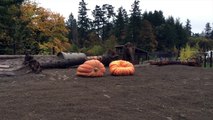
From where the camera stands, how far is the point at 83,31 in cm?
6812

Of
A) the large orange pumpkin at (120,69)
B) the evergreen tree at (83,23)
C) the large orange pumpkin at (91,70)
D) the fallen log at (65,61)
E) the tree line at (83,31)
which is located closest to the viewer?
the large orange pumpkin at (91,70)

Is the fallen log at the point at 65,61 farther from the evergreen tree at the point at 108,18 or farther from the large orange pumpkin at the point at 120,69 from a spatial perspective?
the evergreen tree at the point at 108,18

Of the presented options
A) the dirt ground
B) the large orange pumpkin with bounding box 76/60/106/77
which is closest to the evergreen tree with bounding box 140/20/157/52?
the large orange pumpkin with bounding box 76/60/106/77

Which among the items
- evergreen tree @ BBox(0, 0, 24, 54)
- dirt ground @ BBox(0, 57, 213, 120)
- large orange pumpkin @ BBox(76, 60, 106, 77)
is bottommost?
dirt ground @ BBox(0, 57, 213, 120)

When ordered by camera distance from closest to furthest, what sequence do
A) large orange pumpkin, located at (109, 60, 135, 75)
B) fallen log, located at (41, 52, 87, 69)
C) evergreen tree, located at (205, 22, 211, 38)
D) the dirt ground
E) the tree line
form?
the dirt ground < large orange pumpkin, located at (109, 60, 135, 75) < fallen log, located at (41, 52, 87, 69) < the tree line < evergreen tree, located at (205, 22, 211, 38)

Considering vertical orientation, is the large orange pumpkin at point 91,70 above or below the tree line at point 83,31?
below

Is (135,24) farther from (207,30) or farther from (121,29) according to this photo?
(207,30)

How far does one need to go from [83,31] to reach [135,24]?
556 inches

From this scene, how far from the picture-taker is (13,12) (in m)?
35.3

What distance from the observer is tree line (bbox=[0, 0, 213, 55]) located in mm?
32625

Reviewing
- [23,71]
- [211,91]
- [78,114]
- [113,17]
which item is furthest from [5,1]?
[113,17]

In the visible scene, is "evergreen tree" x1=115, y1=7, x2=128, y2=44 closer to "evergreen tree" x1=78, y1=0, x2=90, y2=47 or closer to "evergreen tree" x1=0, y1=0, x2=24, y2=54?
"evergreen tree" x1=78, y1=0, x2=90, y2=47

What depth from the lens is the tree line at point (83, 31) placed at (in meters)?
32.6

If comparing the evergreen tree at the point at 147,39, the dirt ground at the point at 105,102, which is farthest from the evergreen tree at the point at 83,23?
the dirt ground at the point at 105,102
